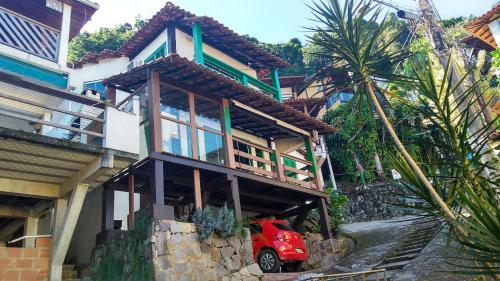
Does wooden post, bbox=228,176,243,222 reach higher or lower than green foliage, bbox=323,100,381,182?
lower

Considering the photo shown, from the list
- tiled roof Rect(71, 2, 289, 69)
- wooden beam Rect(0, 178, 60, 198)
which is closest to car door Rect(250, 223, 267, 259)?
wooden beam Rect(0, 178, 60, 198)

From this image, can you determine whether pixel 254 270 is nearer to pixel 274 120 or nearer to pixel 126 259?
pixel 126 259

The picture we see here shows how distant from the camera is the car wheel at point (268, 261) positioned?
35.7 feet

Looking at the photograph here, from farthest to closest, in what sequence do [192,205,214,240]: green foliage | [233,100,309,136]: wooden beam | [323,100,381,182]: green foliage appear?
[323,100,381,182]: green foliage < [233,100,309,136]: wooden beam < [192,205,214,240]: green foliage

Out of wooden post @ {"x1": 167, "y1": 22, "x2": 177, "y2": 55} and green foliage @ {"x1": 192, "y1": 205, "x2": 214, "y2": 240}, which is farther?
wooden post @ {"x1": 167, "y1": 22, "x2": 177, "y2": 55}

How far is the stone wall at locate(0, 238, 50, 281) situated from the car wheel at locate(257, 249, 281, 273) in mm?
5284

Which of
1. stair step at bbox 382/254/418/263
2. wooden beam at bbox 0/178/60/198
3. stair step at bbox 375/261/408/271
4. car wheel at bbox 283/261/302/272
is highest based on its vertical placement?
wooden beam at bbox 0/178/60/198

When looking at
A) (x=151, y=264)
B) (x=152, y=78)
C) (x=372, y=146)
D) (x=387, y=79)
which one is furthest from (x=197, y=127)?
(x=372, y=146)

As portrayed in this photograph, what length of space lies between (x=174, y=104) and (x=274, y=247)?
4861 mm

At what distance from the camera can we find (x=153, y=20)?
14398mm

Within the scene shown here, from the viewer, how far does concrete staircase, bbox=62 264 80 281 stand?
10.1 m

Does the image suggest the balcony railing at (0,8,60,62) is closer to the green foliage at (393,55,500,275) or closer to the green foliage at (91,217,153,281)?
the green foliage at (91,217,153,281)

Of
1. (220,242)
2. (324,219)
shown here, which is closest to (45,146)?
(220,242)

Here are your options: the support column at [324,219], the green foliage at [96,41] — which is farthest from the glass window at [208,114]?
the green foliage at [96,41]
